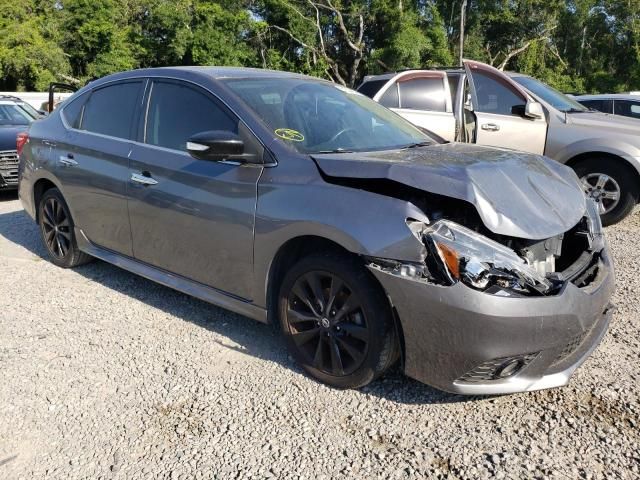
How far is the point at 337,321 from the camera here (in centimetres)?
288

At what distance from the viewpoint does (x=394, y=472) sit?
2361 mm

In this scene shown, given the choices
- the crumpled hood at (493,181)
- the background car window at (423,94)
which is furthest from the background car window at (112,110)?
the background car window at (423,94)

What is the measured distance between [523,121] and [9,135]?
286 inches

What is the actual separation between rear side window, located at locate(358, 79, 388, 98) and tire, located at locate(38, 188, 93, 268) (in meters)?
3.98

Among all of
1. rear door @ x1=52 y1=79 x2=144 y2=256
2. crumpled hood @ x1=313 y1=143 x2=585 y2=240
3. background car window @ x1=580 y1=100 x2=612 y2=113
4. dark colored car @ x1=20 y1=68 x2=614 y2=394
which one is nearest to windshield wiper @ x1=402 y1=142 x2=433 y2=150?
dark colored car @ x1=20 y1=68 x2=614 y2=394

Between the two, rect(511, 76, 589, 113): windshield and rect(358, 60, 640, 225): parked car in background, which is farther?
rect(511, 76, 589, 113): windshield

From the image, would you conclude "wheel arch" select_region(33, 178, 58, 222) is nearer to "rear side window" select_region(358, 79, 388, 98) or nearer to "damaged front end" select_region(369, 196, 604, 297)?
"damaged front end" select_region(369, 196, 604, 297)

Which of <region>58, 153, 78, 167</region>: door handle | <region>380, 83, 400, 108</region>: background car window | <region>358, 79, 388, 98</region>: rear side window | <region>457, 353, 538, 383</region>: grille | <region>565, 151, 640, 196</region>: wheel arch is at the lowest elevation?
<region>457, 353, 538, 383</region>: grille

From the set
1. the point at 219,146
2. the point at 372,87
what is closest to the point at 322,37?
the point at 372,87

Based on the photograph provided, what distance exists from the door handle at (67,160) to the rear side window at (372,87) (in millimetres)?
3876

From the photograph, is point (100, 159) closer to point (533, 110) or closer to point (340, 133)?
point (340, 133)

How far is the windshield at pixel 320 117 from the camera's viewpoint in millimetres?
3287

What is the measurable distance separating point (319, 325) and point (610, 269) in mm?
1609

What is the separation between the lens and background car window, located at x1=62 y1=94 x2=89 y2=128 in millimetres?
4660
